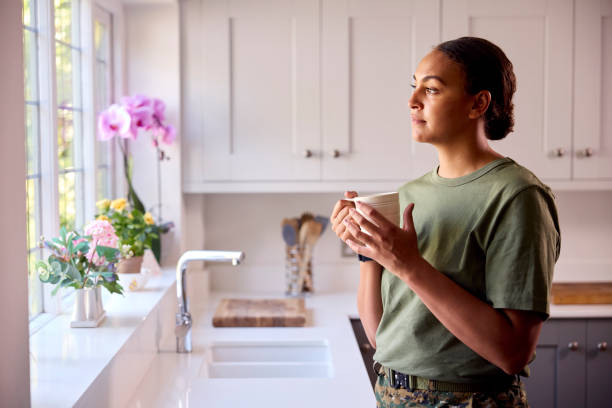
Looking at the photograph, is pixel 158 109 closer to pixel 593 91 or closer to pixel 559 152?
pixel 559 152

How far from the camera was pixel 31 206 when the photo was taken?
1.85 metres

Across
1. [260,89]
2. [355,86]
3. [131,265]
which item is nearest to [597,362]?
[355,86]

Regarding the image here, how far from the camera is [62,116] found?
2096 millimetres

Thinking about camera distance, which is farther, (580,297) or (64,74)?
(580,297)

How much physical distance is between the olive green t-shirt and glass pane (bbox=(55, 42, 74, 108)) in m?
1.34

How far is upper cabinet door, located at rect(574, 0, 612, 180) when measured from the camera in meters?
2.64

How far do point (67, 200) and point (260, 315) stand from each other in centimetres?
83

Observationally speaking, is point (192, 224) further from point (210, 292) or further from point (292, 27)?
point (292, 27)

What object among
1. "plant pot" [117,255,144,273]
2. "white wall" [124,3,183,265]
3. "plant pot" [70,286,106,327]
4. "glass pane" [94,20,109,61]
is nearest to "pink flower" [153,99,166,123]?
"white wall" [124,3,183,265]

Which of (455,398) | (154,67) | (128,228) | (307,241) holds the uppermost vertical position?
(154,67)

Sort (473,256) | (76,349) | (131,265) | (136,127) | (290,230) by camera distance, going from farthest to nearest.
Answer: (290,230) → (136,127) → (131,265) → (76,349) → (473,256)

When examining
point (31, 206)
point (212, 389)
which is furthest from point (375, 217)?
point (31, 206)

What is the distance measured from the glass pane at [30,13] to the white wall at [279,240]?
1317 millimetres

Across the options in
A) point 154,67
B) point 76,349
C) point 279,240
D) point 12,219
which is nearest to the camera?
point 12,219
